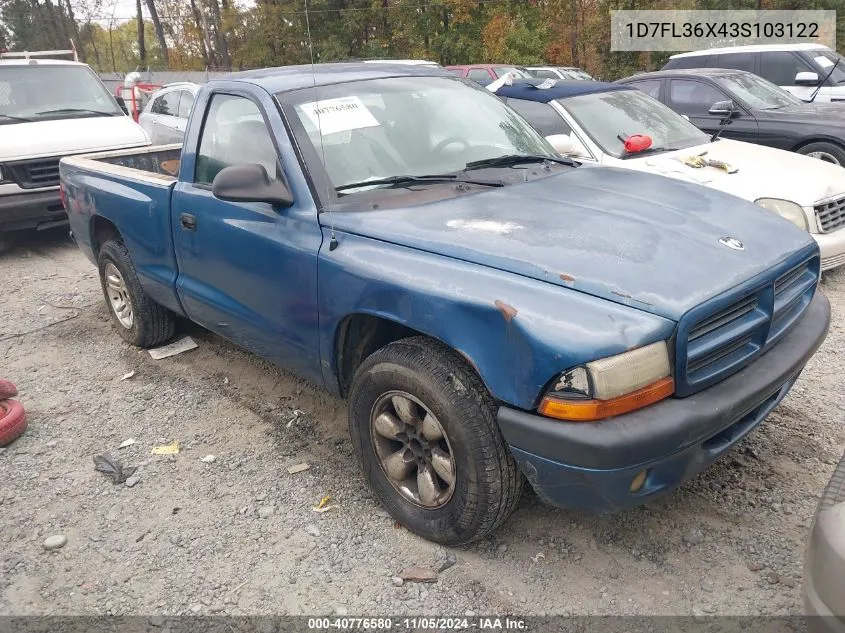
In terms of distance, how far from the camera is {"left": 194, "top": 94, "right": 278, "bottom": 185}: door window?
3.32 meters

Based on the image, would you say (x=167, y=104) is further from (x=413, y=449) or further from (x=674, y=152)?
(x=413, y=449)

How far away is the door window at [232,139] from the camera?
3.32 meters

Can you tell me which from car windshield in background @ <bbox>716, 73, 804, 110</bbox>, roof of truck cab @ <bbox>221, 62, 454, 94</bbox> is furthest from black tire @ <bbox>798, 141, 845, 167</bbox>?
roof of truck cab @ <bbox>221, 62, 454, 94</bbox>

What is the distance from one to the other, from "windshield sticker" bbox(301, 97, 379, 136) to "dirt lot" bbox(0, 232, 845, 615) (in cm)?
160

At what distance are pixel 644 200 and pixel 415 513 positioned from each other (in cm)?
168

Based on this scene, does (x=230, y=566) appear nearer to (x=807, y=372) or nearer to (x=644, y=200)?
(x=644, y=200)

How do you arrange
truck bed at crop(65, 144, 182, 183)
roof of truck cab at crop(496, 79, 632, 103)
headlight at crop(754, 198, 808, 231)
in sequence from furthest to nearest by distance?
1. roof of truck cab at crop(496, 79, 632, 103)
2. truck bed at crop(65, 144, 182, 183)
3. headlight at crop(754, 198, 808, 231)

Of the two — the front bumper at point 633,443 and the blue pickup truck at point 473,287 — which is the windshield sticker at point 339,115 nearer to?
the blue pickup truck at point 473,287

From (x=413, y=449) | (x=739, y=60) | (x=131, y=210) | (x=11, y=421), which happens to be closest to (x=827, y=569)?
(x=413, y=449)

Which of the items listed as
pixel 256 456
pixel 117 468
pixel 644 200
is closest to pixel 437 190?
pixel 644 200

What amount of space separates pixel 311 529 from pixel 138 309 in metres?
2.44

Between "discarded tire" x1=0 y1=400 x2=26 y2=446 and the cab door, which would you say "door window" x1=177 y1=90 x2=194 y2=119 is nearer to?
the cab door

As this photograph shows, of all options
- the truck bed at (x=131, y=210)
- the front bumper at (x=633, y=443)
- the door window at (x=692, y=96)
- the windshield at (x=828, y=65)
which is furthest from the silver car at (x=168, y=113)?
the windshield at (x=828, y=65)

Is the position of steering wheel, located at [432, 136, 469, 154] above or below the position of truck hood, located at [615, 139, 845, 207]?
above
